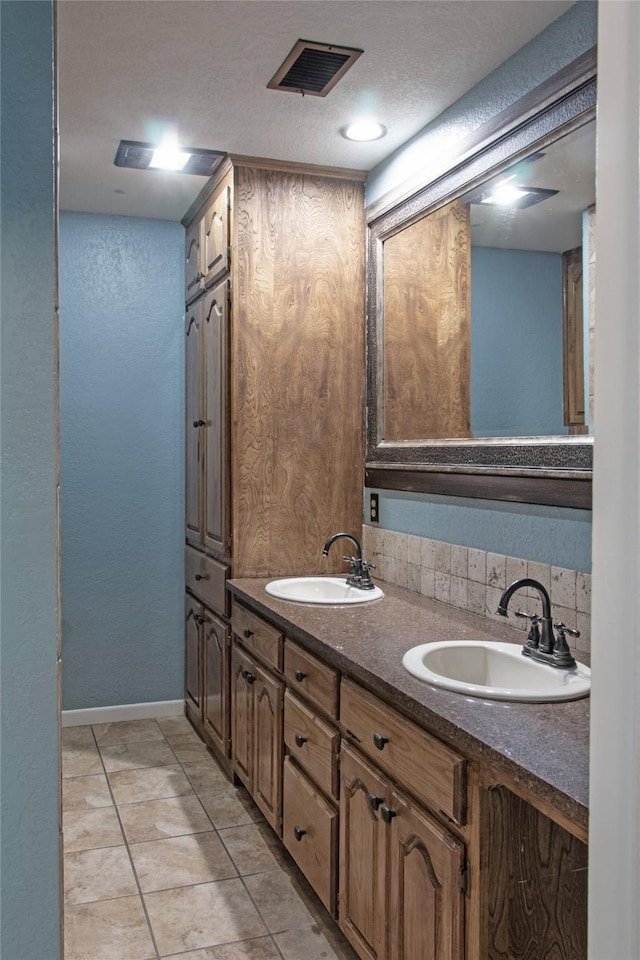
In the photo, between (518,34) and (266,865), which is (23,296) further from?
(266,865)

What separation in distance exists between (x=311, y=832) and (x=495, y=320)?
1620 millimetres

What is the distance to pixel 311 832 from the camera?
2375 mm

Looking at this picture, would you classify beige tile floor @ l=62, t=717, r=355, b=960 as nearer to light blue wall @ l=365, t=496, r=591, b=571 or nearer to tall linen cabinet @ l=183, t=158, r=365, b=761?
tall linen cabinet @ l=183, t=158, r=365, b=761

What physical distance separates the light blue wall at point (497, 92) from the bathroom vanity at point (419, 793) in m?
1.52

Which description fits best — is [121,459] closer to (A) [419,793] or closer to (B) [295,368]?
(B) [295,368]

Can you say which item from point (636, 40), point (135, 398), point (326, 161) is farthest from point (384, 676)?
point (135, 398)

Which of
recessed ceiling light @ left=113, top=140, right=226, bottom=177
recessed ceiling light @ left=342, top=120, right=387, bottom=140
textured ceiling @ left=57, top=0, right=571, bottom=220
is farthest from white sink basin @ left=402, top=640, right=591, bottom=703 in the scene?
recessed ceiling light @ left=113, top=140, right=226, bottom=177

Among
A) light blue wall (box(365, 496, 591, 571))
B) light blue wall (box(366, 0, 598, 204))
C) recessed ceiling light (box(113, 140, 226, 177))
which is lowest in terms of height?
light blue wall (box(365, 496, 591, 571))

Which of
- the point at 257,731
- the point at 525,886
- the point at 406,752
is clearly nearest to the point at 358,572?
the point at 257,731

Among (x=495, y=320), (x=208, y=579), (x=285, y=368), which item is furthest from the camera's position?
(x=208, y=579)

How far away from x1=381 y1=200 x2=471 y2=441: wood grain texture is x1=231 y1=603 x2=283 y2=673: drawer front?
87 cm

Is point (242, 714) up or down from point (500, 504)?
down

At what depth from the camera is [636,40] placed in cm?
84

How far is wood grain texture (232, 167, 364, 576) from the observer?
10.7 feet
